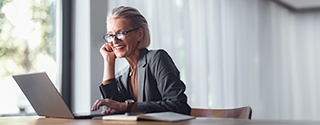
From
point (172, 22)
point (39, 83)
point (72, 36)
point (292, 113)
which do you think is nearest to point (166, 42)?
point (172, 22)

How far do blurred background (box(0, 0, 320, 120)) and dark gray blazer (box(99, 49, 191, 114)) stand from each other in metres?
0.70

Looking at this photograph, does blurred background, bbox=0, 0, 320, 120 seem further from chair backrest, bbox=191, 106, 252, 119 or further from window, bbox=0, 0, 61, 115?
chair backrest, bbox=191, 106, 252, 119

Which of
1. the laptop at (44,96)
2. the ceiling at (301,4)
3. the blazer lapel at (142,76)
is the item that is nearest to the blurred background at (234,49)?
the ceiling at (301,4)

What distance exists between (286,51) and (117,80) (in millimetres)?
1250

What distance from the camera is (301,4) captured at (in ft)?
9.66

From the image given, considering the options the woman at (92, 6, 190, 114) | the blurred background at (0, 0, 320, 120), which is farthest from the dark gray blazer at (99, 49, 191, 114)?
the blurred background at (0, 0, 320, 120)

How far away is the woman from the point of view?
1974 mm

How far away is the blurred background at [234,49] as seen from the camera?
9.25ft

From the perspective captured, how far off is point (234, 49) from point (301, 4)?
0.57m

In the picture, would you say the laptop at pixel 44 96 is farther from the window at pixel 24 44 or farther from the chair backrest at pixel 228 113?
the window at pixel 24 44

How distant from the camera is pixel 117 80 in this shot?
2.15 metres

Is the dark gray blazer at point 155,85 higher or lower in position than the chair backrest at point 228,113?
higher

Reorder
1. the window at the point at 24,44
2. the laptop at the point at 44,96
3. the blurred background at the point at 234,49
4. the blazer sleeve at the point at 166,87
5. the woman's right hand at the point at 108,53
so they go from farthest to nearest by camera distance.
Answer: the blurred background at the point at 234,49, the window at the point at 24,44, the woman's right hand at the point at 108,53, the blazer sleeve at the point at 166,87, the laptop at the point at 44,96

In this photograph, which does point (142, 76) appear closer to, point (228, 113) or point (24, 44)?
point (228, 113)
